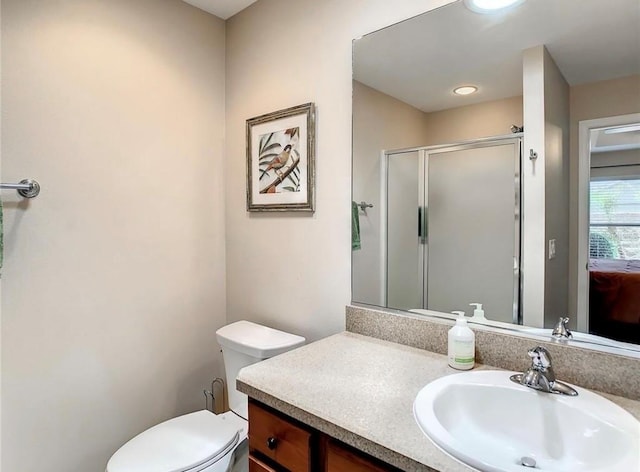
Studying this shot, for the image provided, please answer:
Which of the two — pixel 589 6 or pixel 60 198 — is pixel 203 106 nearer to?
pixel 60 198

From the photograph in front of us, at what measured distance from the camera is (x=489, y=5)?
3.67ft

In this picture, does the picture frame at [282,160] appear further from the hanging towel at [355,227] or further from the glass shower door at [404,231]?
the glass shower door at [404,231]

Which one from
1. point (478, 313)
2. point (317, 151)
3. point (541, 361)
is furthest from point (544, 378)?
point (317, 151)

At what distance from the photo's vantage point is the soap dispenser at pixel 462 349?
106cm

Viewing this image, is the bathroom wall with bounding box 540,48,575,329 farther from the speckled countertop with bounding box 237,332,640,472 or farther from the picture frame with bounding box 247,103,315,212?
the picture frame with bounding box 247,103,315,212

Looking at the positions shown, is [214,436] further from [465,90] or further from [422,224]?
[465,90]

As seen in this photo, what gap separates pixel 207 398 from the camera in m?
2.01

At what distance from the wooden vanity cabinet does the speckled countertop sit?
4 centimetres

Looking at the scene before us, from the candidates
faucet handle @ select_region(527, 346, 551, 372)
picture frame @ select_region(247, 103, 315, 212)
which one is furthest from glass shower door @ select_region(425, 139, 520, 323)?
picture frame @ select_region(247, 103, 315, 212)

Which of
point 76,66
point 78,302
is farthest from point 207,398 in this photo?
point 76,66

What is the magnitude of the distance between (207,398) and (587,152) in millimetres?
2035

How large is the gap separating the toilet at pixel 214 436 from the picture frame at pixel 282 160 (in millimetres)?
597

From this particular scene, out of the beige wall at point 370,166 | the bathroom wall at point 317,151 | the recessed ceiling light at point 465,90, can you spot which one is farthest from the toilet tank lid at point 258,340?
the recessed ceiling light at point 465,90

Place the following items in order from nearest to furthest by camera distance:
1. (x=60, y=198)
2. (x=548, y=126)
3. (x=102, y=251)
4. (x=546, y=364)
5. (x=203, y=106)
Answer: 1. (x=546, y=364)
2. (x=548, y=126)
3. (x=60, y=198)
4. (x=102, y=251)
5. (x=203, y=106)
